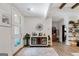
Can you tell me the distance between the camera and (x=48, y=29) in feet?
29.7

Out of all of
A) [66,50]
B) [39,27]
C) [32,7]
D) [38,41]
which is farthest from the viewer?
[39,27]

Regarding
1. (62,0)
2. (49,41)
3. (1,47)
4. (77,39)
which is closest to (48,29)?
(49,41)

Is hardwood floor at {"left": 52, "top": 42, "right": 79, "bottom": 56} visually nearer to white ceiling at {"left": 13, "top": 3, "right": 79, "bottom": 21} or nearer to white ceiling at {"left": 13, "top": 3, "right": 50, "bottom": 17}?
white ceiling at {"left": 13, "top": 3, "right": 79, "bottom": 21}

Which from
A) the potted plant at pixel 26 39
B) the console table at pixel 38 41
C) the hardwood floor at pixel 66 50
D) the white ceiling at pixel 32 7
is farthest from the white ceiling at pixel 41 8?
the potted plant at pixel 26 39

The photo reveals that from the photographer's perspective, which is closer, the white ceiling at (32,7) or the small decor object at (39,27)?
the white ceiling at (32,7)

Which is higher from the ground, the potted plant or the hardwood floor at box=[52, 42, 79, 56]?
the potted plant

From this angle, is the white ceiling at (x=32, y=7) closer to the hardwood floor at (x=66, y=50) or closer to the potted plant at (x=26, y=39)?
the hardwood floor at (x=66, y=50)

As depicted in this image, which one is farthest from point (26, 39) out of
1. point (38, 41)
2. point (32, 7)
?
point (32, 7)

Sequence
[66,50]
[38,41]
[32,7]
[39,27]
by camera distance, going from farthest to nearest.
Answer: [39,27] < [38,41] < [66,50] < [32,7]

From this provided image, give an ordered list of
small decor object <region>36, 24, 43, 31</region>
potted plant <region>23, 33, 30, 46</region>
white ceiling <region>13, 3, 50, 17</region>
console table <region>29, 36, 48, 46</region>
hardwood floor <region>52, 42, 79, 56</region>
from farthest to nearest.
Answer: small decor object <region>36, 24, 43, 31</region> < potted plant <region>23, 33, 30, 46</region> < console table <region>29, 36, 48, 46</region> < hardwood floor <region>52, 42, 79, 56</region> < white ceiling <region>13, 3, 50, 17</region>

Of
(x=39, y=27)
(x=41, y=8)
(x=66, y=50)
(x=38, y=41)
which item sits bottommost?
(x=66, y=50)

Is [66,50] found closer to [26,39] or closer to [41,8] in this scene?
[41,8]

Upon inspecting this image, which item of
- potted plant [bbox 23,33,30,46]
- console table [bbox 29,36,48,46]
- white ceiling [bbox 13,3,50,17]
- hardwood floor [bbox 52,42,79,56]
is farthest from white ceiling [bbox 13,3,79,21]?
potted plant [bbox 23,33,30,46]

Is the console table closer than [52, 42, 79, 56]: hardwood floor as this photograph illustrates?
No
